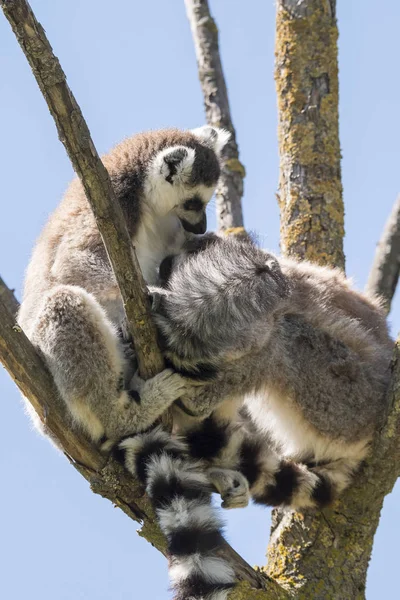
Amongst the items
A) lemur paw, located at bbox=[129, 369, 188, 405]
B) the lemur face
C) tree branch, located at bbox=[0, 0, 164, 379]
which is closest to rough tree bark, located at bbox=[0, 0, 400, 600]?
tree branch, located at bbox=[0, 0, 164, 379]

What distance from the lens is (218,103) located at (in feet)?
30.8

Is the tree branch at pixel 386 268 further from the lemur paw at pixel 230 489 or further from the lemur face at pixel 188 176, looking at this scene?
the lemur paw at pixel 230 489

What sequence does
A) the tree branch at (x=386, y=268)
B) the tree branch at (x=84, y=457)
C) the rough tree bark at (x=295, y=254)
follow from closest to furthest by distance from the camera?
1. the rough tree bark at (x=295, y=254)
2. the tree branch at (x=84, y=457)
3. the tree branch at (x=386, y=268)

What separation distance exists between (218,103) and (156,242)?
296 cm

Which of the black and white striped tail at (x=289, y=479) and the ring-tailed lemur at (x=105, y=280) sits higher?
the ring-tailed lemur at (x=105, y=280)

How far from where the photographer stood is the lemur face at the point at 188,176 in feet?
23.3

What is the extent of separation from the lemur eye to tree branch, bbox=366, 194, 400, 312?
6.81 ft

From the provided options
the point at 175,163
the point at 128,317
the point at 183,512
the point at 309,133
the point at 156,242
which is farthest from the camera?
the point at 309,133

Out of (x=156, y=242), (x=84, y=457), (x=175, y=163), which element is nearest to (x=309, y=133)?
(x=175, y=163)

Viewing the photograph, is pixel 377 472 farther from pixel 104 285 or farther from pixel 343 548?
pixel 104 285

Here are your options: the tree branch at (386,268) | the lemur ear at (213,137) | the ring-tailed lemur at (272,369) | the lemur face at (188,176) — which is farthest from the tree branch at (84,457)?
the tree branch at (386,268)

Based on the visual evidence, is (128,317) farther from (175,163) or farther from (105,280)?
(175,163)

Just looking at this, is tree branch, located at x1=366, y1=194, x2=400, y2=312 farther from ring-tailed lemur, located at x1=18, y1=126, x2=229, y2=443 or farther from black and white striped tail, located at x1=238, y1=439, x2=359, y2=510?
black and white striped tail, located at x1=238, y1=439, x2=359, y2=510

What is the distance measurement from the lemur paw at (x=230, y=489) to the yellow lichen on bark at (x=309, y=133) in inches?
90.7
